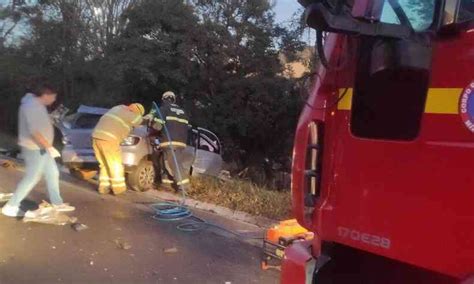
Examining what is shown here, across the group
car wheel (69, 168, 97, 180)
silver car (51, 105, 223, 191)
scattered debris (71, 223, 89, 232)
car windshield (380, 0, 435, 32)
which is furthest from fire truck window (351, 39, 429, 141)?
car wheel (69, 168, 97, 180)

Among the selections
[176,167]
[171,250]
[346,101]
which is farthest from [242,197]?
[346,101]

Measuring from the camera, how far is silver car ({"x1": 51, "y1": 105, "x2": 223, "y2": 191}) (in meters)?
9.80

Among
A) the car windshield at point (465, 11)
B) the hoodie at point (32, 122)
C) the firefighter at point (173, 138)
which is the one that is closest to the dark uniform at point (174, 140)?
the firefighter at point (173, 138)

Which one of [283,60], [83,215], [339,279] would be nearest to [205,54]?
[283,60]

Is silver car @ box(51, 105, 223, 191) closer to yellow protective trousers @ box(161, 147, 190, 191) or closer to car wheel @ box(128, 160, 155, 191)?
car wheel @ box(128, 160, 155, 191)

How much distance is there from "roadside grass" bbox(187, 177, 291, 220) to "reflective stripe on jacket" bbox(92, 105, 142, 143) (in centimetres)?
148

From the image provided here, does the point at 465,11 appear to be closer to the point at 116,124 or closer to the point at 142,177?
the point at 116,124

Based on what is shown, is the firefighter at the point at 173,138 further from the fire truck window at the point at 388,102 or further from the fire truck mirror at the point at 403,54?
the fire truck mirror at the point at 403,54

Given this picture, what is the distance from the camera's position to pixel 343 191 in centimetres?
273

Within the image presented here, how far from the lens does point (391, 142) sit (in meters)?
2.55

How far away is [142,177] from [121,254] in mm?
3755

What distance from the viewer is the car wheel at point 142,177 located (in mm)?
9781

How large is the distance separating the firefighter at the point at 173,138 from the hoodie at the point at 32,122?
250cm

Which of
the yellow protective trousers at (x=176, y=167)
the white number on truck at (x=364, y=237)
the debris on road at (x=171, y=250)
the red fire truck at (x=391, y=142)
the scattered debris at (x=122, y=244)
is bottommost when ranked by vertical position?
the debris on road at (x=171, y=250)
